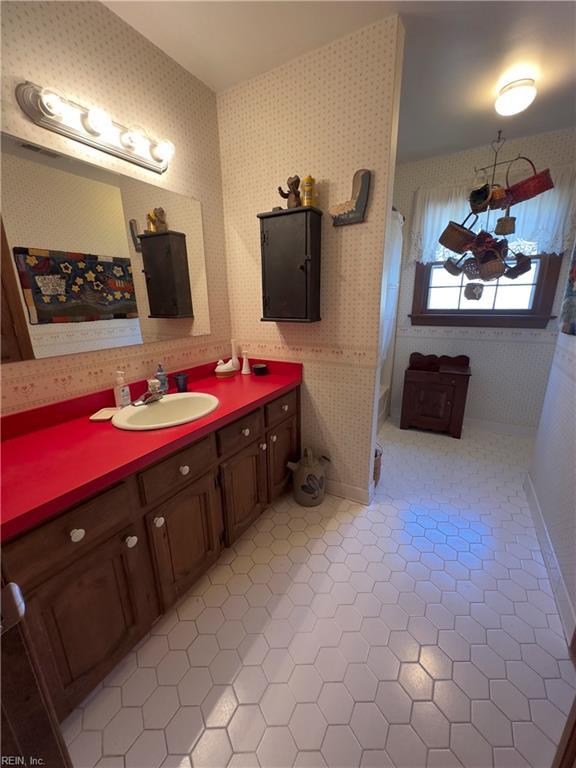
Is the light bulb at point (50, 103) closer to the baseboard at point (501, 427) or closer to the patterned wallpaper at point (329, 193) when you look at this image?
the patterned wallpaper at point (329, 193)

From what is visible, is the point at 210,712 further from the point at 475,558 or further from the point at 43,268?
the point at 43,268

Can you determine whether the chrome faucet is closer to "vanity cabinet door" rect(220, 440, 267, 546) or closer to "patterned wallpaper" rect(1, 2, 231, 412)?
"patterned wallpaper" rect(1, 2, 231, 412)

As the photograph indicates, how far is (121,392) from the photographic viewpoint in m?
1.47

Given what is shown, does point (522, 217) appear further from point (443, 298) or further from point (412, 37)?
point (412, 37)

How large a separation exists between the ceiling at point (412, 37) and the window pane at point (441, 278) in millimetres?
1273

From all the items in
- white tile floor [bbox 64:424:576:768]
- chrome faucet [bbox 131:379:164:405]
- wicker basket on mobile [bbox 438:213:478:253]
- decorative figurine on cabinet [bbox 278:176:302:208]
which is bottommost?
white tile floor [bbox 64:424:576:768]

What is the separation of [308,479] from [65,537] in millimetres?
1388

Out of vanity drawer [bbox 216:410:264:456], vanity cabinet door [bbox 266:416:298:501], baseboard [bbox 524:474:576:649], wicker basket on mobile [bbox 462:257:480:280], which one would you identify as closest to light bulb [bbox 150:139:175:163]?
vanity drawer [bbox 216:410:264:456]

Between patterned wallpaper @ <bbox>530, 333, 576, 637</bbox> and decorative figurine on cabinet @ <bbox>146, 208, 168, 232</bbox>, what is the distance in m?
2.38

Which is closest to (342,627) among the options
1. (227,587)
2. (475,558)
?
(227,587)

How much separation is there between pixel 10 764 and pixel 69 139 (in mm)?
1884

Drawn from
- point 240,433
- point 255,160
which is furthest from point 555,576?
point 255,160

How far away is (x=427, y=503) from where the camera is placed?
2.11 metres

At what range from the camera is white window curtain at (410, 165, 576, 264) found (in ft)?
8.09
